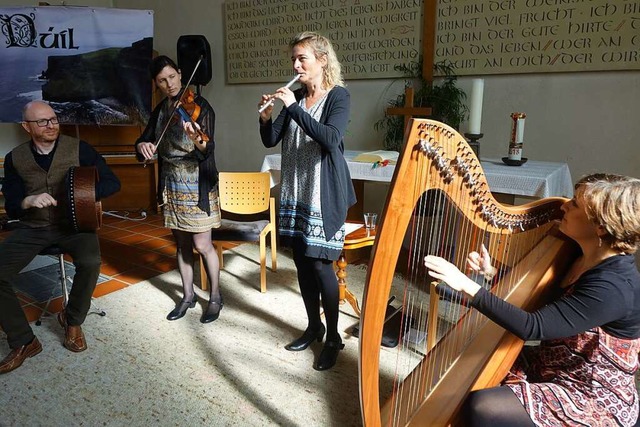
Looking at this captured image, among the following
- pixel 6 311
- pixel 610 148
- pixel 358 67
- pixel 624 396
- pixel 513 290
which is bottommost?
pixel 6 311

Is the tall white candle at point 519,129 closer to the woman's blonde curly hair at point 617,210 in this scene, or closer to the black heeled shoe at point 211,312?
the woman's blonde curly hair at point 617,210

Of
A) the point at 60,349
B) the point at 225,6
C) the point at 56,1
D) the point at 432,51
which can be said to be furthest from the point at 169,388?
the point at 56,1

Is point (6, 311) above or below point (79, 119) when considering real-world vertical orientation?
below

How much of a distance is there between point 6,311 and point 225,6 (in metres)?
3.36

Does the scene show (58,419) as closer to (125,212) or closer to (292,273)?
(292,273)

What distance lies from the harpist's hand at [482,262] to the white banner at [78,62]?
3.66 meters

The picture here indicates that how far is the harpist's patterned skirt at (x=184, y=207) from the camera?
2178 mm

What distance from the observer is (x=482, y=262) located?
1291mm

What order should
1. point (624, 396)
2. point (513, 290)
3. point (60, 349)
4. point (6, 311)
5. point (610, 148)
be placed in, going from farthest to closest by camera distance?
point (610, 148) < point (60, 349) < point (6, 311) < point (513, 290) < point (624, 396)

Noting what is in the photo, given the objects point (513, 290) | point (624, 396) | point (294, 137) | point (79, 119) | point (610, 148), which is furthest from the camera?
point (79, 119)

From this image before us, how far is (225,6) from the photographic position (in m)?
4.30

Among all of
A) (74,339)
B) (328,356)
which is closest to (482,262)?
(328,356)

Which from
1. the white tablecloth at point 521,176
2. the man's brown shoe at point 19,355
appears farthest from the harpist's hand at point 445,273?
the man's brown shoe at point 19,355

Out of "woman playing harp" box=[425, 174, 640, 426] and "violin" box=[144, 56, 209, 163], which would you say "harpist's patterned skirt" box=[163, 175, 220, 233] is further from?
"woman playing harp" box=[425, 174, 640, 426]
